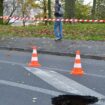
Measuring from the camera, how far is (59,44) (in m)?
18.6

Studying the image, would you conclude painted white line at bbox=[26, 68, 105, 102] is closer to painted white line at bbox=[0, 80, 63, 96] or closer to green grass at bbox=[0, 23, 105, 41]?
painted white line at bbox=[0, 80, 63, 96]

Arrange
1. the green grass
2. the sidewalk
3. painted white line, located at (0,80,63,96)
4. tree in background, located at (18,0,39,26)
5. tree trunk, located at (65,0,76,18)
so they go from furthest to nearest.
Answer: tree in background, located at (18,0,39,26), tree trunk, located at (65,0,76,18), the green grass, the sidewalk, painted white line, located at (0,80,63,96)

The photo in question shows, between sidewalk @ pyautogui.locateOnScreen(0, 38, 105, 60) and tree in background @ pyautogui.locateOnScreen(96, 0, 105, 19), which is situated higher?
sidewalk @ pyautogui.locateOnScreen(0, 38, 105, 60)

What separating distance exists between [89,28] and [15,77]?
38.8ft

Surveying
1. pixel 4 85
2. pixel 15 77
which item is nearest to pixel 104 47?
pixel 15 77

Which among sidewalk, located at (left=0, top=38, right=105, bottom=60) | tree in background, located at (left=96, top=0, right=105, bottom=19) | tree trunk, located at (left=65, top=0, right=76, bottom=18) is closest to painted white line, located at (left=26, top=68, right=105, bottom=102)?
sidewalk, located at (left=0, top=38, right=105, bottom=60)

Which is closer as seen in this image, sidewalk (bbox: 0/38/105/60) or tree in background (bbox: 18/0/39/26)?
sidewalk (bbox: 0/38/105/60)

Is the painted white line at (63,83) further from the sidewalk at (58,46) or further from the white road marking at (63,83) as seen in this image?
the sidewalk at (58,46)

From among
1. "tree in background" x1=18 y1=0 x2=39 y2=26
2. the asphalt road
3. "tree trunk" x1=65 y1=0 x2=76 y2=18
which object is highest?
"tree trunk" x1=65 y1=0 x2=76 y2=18

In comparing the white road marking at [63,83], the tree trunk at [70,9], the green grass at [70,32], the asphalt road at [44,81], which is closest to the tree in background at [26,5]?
the tree trunk at [70,9]

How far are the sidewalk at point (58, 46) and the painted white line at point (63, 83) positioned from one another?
4188 mm

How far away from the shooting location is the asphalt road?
892 cm

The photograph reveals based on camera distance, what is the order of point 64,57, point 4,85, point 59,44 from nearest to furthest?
point 4,85
point 64,57
point 59,44

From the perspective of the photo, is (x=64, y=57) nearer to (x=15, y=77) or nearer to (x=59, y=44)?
(x=59, y=44)
